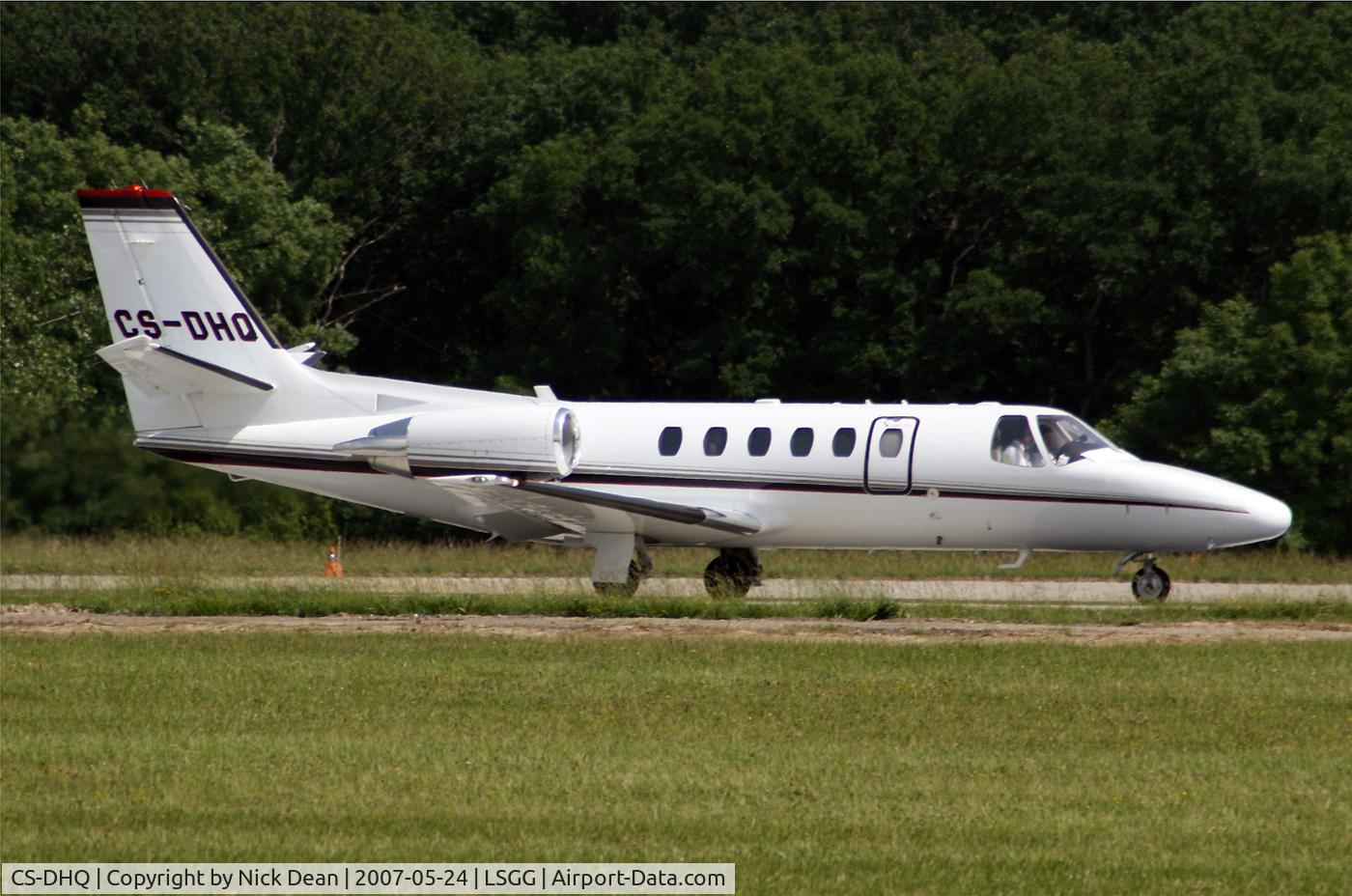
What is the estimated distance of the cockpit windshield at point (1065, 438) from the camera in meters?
22.0

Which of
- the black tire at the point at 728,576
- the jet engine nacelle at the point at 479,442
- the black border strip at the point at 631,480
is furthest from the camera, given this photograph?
the black tire at the point at 728,576

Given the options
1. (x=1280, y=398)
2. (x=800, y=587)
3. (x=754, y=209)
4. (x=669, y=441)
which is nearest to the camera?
(x=669, y=441)

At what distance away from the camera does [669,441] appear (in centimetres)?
2347

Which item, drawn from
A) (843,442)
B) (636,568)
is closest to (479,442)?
(636,568)

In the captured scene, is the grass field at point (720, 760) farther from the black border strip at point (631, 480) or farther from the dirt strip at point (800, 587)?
the dirt strip at point (800, 587)

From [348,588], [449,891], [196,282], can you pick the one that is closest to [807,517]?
[348,588]

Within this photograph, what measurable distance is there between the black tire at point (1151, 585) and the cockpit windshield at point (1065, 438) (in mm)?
1586

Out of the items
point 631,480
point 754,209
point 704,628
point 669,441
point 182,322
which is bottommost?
point 704,628

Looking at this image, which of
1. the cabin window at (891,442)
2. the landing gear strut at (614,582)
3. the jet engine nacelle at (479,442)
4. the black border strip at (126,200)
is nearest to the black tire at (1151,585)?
the cabin window at (891,442)

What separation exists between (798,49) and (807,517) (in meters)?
29.4

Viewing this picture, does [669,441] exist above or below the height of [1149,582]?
above

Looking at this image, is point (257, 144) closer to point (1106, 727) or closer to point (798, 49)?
point (798, 49)

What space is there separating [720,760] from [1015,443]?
11.4 metres

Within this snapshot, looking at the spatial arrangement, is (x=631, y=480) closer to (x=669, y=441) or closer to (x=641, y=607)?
(x=669, y=441)
